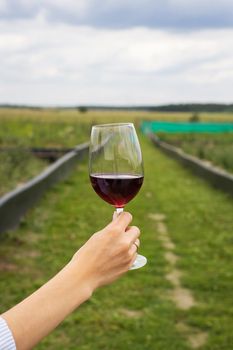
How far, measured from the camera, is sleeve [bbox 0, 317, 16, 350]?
1064 mm

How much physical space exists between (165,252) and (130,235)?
515 cm

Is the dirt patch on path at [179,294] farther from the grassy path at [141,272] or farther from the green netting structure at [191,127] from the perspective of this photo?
the green netting structure at [191,127]

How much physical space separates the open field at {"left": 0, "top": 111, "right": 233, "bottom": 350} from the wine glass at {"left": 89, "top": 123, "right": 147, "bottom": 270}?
99.6 inches

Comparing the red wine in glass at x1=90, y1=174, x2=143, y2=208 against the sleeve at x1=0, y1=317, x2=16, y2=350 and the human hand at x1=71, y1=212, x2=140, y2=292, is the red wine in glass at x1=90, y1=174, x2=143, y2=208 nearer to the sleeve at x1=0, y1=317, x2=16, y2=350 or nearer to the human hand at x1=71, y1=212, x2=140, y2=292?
the human hand at x1=71, y1=212, x2=140, y2=292

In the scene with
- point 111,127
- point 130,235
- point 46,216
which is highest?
point 111,127

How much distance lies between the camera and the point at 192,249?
21.1 feet

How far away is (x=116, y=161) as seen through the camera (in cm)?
159

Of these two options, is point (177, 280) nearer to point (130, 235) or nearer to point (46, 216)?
point (46, 216)

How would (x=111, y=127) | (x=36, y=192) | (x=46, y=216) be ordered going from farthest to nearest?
(x=36, y=192), (x=46, y=216), (x=111, y=127)

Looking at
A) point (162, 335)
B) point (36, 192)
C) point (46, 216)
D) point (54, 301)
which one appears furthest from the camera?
point (36, 192)

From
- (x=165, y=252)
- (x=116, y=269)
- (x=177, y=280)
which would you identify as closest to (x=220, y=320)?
(x=177, y=280)

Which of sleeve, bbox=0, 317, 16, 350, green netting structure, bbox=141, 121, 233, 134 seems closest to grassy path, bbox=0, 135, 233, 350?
sleeve, bbox=0, 317, 16, 350

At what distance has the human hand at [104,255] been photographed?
1192 mm

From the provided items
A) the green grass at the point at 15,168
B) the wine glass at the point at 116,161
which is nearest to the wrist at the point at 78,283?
the wine glass at the point at 116,161
